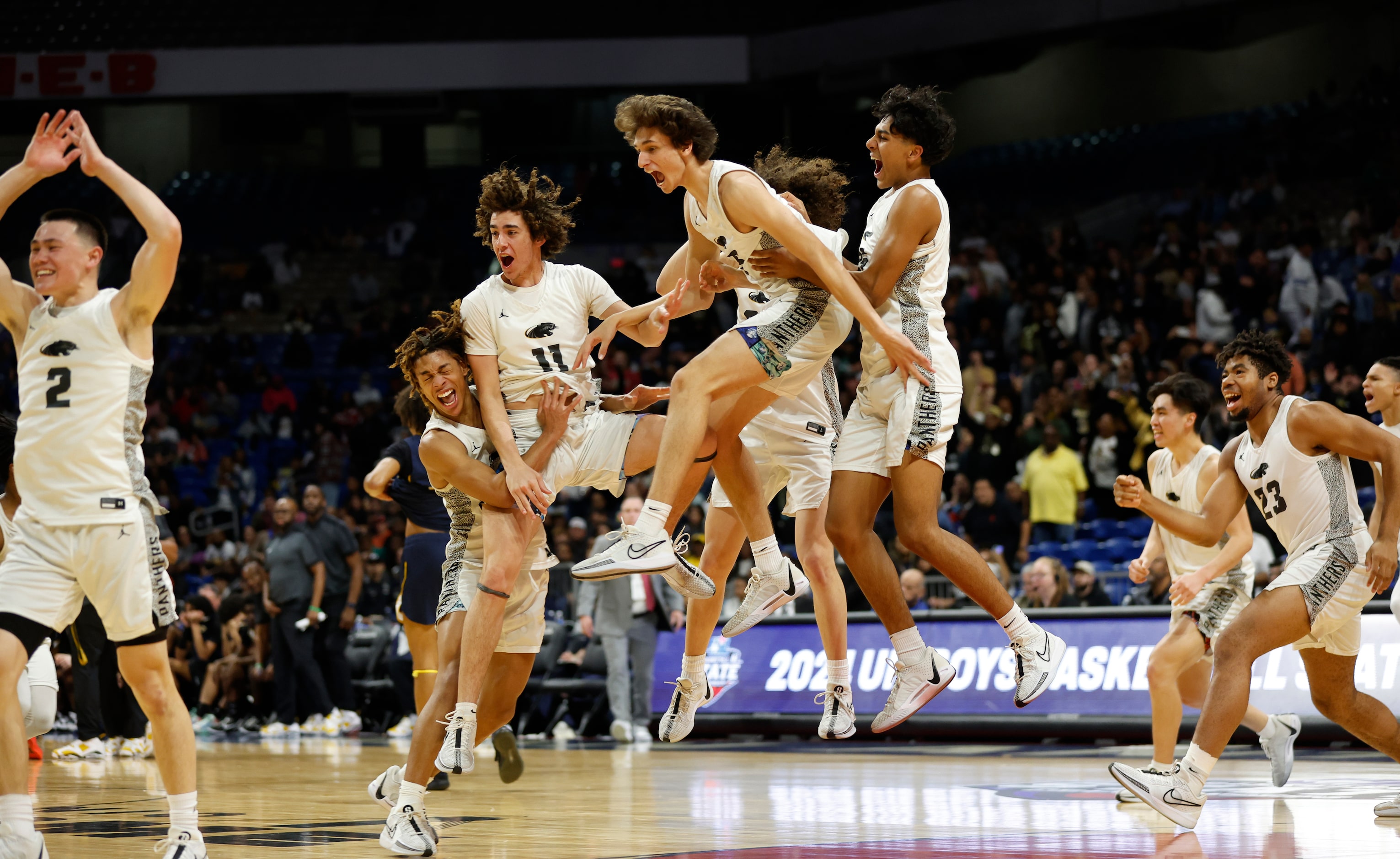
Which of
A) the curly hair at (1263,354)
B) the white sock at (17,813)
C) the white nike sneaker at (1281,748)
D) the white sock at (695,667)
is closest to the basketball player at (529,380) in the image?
the white sock at (695,667)

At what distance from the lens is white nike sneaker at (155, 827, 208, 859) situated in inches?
226

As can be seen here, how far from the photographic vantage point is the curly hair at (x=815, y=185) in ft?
24.5

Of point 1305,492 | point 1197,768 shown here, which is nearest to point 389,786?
point 1197,768

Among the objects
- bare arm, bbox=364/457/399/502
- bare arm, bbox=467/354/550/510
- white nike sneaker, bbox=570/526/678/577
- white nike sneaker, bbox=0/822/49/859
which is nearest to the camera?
white nike sneaker, bbox=0/822/49/859

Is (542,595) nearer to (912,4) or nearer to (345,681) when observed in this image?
(345,681)

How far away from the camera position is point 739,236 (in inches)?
256

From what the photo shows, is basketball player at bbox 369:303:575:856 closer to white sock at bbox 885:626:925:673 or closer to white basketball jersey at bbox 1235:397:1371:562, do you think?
white sock at bbox 885:626:925:673

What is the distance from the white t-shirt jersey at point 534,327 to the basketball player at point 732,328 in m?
0.74

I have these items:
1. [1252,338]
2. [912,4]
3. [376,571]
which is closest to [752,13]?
[912,4]

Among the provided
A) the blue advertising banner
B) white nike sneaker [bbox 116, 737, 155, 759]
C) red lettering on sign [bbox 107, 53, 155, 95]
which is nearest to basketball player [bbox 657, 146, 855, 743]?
the blue advertising banner

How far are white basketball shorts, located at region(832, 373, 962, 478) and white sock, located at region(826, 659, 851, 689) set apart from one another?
1146 mm

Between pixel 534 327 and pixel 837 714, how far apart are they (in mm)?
2381

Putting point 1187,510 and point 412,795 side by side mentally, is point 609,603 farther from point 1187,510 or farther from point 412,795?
point 412,795

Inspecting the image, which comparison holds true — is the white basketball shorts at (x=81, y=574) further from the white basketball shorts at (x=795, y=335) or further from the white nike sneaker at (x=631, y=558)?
the white basketball shorts at (x=795, y=335)
